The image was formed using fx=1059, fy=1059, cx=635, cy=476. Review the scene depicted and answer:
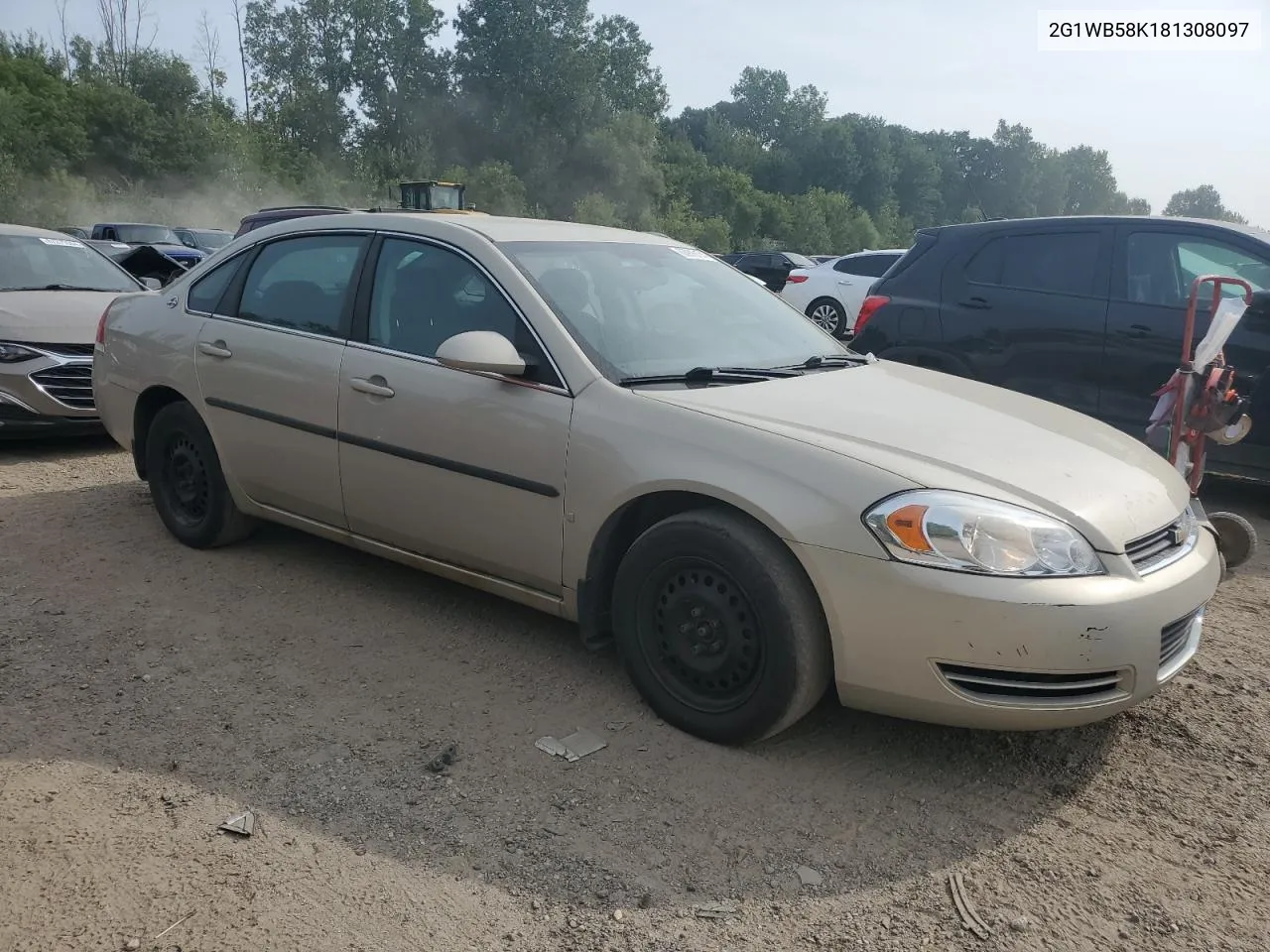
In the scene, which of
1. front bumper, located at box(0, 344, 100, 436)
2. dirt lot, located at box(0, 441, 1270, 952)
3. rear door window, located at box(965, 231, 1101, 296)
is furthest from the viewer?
front bumper, located at box(0, 344, 100, 436)

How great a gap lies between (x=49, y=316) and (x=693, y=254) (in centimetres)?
503

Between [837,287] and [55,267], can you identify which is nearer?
[55,267]

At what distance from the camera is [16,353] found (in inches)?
272

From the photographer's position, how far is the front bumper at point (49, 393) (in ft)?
22.5

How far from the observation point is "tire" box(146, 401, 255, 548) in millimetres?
4836

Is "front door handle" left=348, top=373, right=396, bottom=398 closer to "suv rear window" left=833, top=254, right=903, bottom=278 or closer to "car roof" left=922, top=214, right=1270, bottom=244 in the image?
"car roof" left=922, top=214, right=1270, bottom=244

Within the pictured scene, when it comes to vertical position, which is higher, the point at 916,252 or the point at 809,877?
the point at 916,252

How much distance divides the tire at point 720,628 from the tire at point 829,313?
43.6 ft

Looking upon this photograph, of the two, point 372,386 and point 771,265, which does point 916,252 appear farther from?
point 771,265

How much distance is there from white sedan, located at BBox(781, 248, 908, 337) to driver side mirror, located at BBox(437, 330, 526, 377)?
12903 millimetres

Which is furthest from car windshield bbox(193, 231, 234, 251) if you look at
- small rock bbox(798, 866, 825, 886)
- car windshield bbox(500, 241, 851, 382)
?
small rock bbox(798, 866, 825, 886)

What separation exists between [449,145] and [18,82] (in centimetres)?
2692

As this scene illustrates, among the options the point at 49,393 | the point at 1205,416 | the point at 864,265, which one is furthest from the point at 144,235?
the point at 1205,416

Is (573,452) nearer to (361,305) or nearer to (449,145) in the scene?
(361,305)
